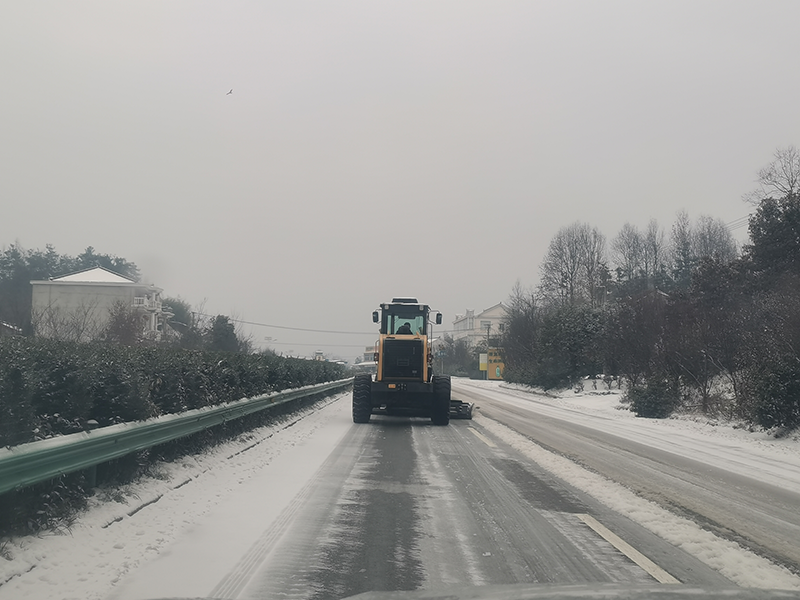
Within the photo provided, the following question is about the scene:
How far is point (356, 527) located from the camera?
623cm

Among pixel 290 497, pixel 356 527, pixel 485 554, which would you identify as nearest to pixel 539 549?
pixel 485 554

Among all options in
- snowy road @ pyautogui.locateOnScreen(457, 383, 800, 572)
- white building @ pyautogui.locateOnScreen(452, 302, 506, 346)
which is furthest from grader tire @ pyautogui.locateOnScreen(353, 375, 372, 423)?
white building @ pyautogui.locateOnScreen(452, 302, 506, 346)

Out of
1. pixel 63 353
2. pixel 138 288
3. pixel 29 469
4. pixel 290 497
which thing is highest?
pixel 138 288

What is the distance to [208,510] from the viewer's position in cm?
667

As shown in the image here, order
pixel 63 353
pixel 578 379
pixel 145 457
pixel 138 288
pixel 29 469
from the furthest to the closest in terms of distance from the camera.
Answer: pixel 138 288 < pixel 578 379 < pixel 145 457 < pixel 63 353 < pixel 29 469

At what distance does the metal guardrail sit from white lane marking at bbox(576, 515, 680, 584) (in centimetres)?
455

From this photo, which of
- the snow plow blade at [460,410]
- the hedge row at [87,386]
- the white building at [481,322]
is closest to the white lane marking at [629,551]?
the hedge row at [87,386]

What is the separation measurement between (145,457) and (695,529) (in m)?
5.94

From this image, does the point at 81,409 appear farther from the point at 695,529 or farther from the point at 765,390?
the point at 765,390

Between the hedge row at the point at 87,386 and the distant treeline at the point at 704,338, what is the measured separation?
39.7ft

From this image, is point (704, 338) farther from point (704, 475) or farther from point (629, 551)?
point (629, 551)

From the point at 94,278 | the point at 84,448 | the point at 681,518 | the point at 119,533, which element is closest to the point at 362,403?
the point at 681,518

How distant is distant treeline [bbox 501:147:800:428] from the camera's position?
Answer: 1502 centimetres

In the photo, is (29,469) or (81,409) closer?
(29,469)
